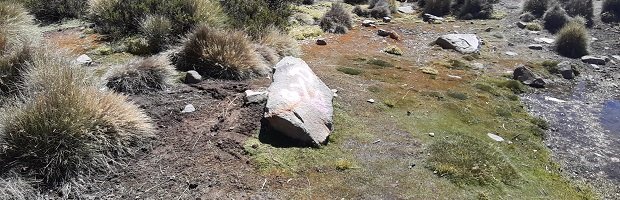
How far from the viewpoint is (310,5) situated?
21.0 m

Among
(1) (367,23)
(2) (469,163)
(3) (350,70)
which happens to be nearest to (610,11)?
(1) (367,23)

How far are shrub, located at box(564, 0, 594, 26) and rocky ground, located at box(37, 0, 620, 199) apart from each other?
7.95 metres

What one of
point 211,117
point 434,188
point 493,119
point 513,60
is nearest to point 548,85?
point 513,60

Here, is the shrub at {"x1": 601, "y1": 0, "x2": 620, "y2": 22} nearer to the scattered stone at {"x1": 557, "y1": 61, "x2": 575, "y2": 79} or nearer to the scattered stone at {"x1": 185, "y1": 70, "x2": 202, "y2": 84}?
the scattered stone at {"x1": 557, "y1": 61, "x2": 575, "y2": 79}

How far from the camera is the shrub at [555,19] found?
20.2m

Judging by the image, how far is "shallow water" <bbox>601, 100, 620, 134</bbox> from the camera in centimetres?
1077

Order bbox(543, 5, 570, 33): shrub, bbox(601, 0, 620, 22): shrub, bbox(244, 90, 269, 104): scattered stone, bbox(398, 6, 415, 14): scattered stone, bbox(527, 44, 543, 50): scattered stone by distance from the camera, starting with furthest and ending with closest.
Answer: bbox(398, 6, 415, 14): scattered stone → bbox(601, 0, 620, 22): shrub → bbox(543, 5, 570, 33): shrub → bbox(527, 44, 543, 50): scattered stone → bbox(244, 90, 269, 104): scattered stone

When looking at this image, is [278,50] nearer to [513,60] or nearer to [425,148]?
[425,148]

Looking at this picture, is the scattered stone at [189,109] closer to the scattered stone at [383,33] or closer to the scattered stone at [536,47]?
the scattered stone at [383,33]

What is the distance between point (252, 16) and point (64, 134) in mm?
8189

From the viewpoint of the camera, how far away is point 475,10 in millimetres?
22828

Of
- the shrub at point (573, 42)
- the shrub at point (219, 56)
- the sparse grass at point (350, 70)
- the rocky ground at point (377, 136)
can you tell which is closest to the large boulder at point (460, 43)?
the rocky ground at point (377, 136)

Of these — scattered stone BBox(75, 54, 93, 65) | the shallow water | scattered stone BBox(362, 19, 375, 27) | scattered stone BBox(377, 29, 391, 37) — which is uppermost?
scattered stone BBox(75, 54, 93, 65)

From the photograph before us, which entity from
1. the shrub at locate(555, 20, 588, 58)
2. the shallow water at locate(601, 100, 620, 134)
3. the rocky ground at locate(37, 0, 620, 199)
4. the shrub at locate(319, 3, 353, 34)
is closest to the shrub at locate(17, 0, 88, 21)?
the rocky ground at locate(37, 0, 620, 199)
